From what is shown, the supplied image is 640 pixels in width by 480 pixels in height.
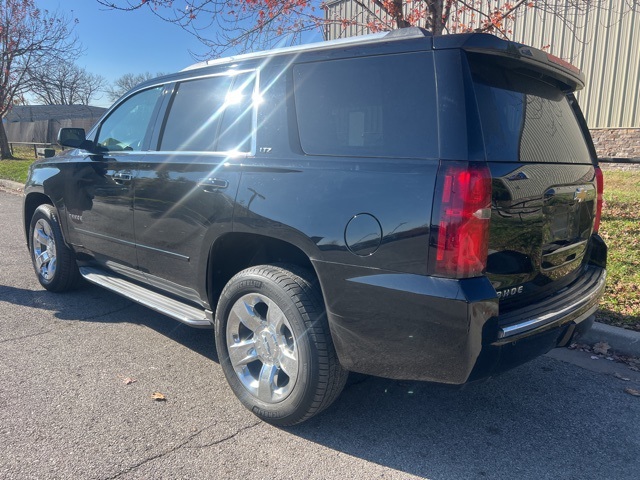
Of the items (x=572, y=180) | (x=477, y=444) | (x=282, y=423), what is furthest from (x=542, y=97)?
(x=282, y=423)

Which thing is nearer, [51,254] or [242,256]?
[242,256]

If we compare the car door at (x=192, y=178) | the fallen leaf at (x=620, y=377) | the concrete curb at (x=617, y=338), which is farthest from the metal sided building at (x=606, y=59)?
the fallen leaf at (x=620, y=377)

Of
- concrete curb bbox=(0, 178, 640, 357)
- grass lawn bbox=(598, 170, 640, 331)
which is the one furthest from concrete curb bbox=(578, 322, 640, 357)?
grass lawn bbox=(598, 170, 640, 331)

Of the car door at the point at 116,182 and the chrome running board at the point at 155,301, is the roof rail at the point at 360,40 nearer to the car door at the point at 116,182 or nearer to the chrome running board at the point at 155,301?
the car door at the point at 116,182

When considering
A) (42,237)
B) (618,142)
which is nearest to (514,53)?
(42,237)

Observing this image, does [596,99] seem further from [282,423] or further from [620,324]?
[282,423]

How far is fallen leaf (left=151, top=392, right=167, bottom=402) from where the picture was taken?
3.19m

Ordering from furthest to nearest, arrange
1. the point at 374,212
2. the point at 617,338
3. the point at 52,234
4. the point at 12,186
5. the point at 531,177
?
1. the point at 12,186
2. the point at 52,234
3. the point at 617,338
4. the point at 531,177
5. the point at 374,212

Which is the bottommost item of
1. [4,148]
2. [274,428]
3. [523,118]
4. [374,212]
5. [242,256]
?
[274,428]

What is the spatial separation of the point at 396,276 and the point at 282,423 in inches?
44.5

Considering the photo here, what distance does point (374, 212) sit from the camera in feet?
7.98

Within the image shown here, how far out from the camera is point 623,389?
350 centimetres

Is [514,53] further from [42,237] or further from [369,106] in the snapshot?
[42,237]

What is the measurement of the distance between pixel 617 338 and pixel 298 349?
2.71 metres
